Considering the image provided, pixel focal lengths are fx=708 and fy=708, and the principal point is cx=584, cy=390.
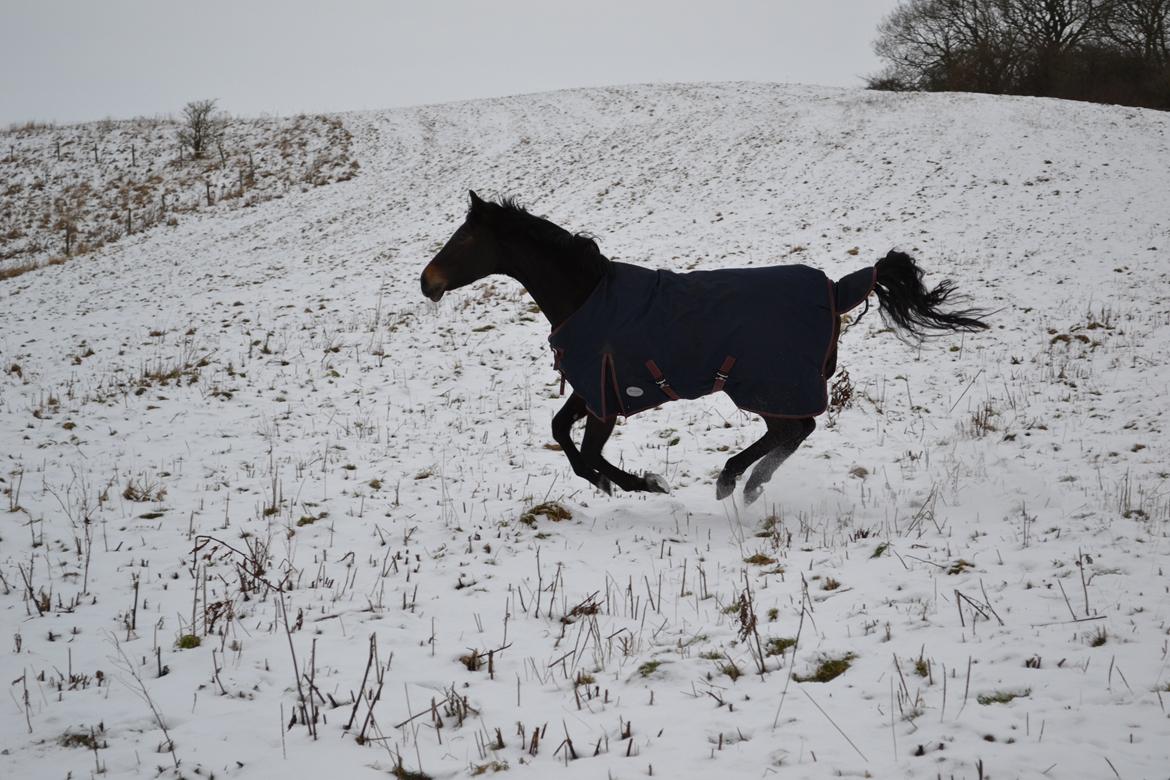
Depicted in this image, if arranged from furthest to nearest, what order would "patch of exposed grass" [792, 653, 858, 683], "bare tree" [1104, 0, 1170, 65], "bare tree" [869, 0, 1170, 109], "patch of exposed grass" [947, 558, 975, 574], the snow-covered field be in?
"bare tree" [1104, 0, 1170, 65] < "bare tree" [869, 0, 1170, 109] < "patch of exposed grass" [947, 558, 975, 574] < "patch of exposed grass" [792, 653, 858, 683] < the snow-covered field

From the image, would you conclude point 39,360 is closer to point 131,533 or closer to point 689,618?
point 131,533

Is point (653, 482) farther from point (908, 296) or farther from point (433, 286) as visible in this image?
point (908, 296)

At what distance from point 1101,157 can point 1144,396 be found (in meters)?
16.9

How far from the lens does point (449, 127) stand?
3628cm

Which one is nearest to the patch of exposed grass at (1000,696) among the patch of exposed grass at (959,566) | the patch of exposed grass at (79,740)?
the patch of exposed grass at (959,566)

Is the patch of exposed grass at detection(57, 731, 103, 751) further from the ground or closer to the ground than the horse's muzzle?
closer to the ground

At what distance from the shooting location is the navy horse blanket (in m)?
5.30

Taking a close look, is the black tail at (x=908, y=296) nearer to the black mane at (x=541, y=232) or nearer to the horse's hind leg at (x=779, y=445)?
the horse's hind leg at (x=779, y=445)

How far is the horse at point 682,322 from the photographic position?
5312mm

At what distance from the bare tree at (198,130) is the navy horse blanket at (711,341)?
34.7 metres

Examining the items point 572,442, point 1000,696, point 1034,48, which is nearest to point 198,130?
point 572,442

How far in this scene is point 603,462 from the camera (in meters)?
5.79

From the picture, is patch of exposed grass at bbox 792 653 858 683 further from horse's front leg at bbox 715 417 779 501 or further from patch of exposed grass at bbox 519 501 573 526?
patch of exposed grass at bbox 519 501 573 526

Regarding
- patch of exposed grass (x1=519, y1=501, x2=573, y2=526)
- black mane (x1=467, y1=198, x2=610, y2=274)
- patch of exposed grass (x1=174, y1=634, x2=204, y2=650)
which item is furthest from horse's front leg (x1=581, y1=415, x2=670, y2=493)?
patch of exposed grass (x1=174, y1=634, x2=204, y2=650)
